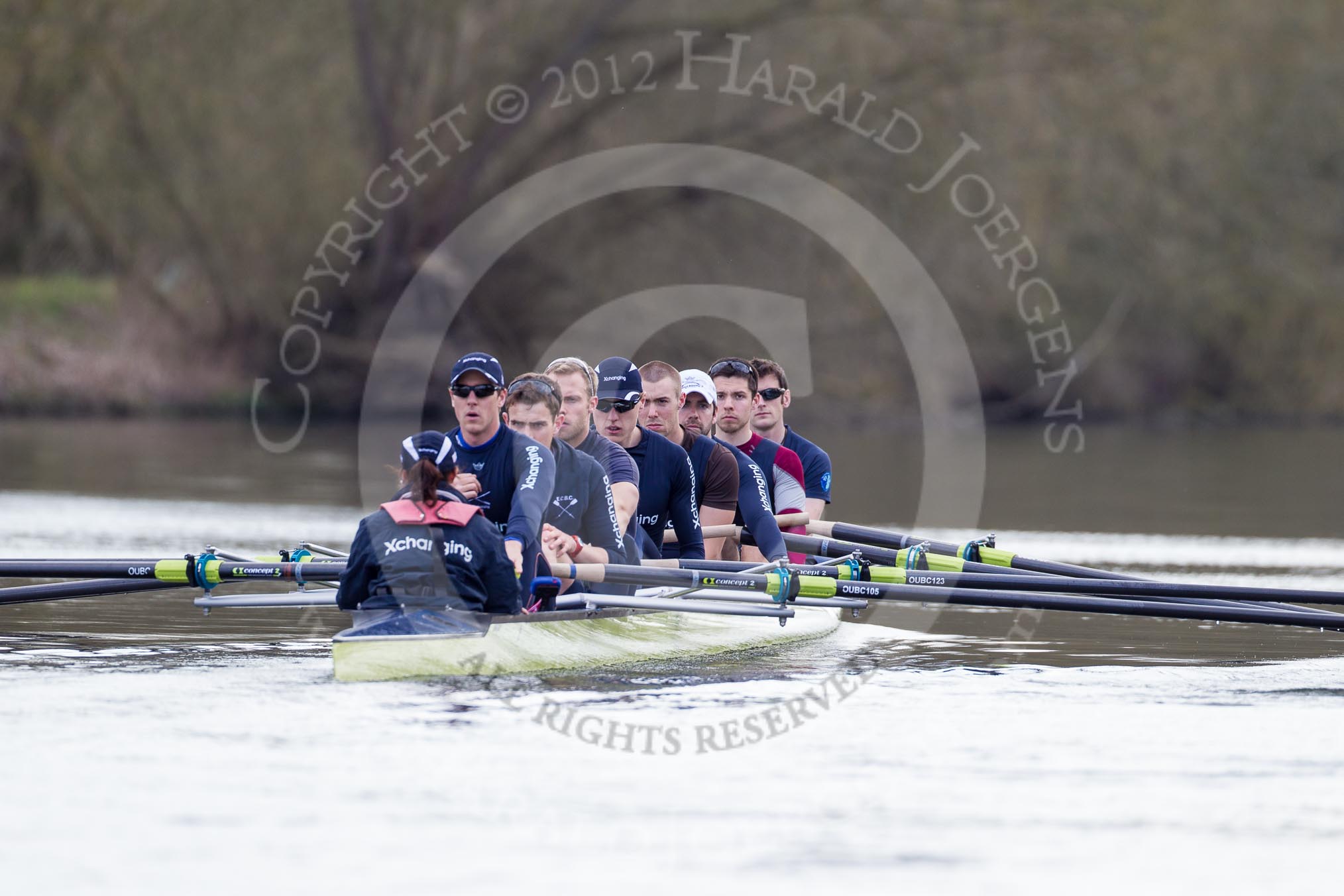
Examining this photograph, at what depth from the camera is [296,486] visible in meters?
24.3

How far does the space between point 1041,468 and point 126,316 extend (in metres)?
18.2

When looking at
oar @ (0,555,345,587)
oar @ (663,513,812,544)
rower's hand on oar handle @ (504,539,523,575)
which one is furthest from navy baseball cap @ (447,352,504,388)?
oar @ (663,513,812,544)

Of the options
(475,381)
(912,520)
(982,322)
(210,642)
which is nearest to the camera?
(475,381)

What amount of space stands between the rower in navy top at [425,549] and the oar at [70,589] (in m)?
2.35

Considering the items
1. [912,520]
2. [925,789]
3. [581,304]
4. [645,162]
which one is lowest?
[925,789]

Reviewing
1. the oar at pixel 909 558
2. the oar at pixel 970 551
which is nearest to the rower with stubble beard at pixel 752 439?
the oar at pixel 970 551

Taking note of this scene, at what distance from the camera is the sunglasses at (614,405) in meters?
11.3

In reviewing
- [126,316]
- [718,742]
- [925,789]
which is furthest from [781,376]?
[126,316]

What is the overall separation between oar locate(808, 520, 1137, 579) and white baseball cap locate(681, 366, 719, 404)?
1359mm

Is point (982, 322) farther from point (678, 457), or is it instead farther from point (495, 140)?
point (678, 457)

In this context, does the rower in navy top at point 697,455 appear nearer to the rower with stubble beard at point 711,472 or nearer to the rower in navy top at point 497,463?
the rower with stubble beard at point 711,472

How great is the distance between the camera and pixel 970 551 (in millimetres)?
12539

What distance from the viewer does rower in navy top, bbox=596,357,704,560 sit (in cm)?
1123

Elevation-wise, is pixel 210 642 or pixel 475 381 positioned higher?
pixel 475 381
